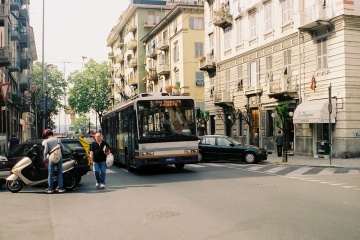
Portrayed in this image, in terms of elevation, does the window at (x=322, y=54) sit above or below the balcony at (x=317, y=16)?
below

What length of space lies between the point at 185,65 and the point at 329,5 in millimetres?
25734

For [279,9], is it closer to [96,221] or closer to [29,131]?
[96,221]

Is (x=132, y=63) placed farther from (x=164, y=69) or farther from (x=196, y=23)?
(x=196, y=23)

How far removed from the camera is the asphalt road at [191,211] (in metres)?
6.83

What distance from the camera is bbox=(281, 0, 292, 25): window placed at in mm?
27703

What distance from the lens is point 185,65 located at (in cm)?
4853

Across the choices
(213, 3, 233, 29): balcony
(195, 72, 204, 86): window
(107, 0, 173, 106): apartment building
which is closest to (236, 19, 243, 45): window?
(213, 3, 233, 29): balcony

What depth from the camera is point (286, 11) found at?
92.1 feet

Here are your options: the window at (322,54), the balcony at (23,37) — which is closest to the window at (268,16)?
the window at (322,54)

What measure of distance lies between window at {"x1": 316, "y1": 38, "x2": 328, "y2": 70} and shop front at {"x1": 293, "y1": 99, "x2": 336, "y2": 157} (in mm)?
1983

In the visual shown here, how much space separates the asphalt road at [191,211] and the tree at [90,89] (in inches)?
2722

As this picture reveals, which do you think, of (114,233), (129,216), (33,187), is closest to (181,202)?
(129,216)

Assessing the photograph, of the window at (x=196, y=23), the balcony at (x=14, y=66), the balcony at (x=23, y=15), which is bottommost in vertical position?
the balcony at (x=14, y=66)

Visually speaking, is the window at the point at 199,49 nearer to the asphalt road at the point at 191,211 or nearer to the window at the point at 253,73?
the window at the point at 253,73
